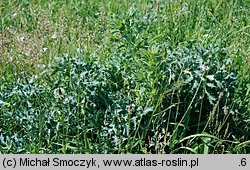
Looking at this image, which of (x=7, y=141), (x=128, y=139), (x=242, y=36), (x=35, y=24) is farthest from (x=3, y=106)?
(x=242, y=36)

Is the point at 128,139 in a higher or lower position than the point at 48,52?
lower

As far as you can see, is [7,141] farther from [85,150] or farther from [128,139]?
[128,139]

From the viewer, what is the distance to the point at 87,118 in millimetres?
3514

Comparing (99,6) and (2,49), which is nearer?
(2,49)

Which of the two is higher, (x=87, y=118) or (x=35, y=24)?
(x=35, y=24)

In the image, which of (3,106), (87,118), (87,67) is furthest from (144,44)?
(3,106)

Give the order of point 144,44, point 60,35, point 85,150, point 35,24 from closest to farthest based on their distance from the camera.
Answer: point 85,150
point 144,44
point 60,35
point 35,24

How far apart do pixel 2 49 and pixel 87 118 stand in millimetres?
1303

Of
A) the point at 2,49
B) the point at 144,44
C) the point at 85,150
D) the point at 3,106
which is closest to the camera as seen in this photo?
the point at 85,150

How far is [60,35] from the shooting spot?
4855 millimetres

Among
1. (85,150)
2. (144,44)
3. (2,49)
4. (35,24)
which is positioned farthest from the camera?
(35,24)

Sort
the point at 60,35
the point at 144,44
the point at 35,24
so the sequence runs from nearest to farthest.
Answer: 1. the point at 144,44
2. the point at 60,35
3. the point at 35,24

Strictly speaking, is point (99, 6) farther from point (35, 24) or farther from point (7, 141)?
point (7, 141)

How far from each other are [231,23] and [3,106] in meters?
2.29
